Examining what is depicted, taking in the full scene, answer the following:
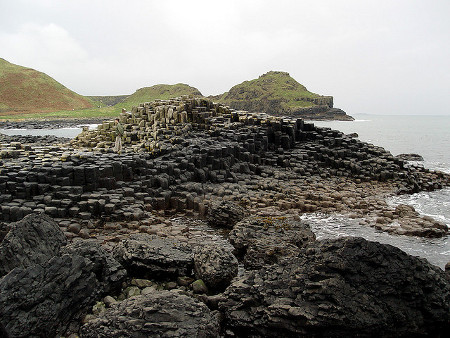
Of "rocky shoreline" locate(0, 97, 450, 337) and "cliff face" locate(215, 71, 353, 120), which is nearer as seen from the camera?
"rocky shoreline" locate(0, 97, 450, 337)

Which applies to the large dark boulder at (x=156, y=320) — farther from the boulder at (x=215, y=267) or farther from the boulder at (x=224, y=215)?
the boulder at (x=224, y=215)

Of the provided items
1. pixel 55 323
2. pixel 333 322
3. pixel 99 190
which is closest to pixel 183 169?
pixel 99 190

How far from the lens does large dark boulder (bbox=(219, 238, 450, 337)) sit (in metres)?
5.04

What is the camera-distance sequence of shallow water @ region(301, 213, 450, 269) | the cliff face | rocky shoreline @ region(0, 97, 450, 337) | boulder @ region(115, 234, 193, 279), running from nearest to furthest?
1. rocky shoreline @ region(0, 97, 450, 337)
2. boulder @ region(115, 234, 193, 279)
3. shallow water @ region(301, 213, 450, 269)
4. the cliff face

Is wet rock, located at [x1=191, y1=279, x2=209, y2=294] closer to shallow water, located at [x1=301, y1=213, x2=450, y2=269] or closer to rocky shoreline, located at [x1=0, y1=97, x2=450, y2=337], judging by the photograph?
rocky shoreline, located at [x1=0, y1=97, x2=450, y2=337]

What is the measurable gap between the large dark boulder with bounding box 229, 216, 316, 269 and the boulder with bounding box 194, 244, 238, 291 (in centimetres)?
101

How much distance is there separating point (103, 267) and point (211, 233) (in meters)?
4.97

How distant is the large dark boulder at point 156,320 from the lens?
494 centimetres

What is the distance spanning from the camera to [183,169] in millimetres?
16266

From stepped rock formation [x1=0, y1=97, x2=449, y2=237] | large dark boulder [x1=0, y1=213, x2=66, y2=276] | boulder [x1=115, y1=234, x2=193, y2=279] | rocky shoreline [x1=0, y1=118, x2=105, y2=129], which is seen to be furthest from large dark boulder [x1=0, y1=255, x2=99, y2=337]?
rocky shoreline [x1=0, y1=118, x2=105, y2=129]

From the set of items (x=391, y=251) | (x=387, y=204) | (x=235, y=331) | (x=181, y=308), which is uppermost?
(x=391, y=251)

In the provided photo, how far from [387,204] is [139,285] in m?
12.5

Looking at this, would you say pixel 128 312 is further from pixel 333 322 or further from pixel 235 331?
pixel 333 322

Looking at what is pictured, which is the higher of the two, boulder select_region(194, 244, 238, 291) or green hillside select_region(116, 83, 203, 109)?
green hillside select_region(116, 83, 203, 109)
